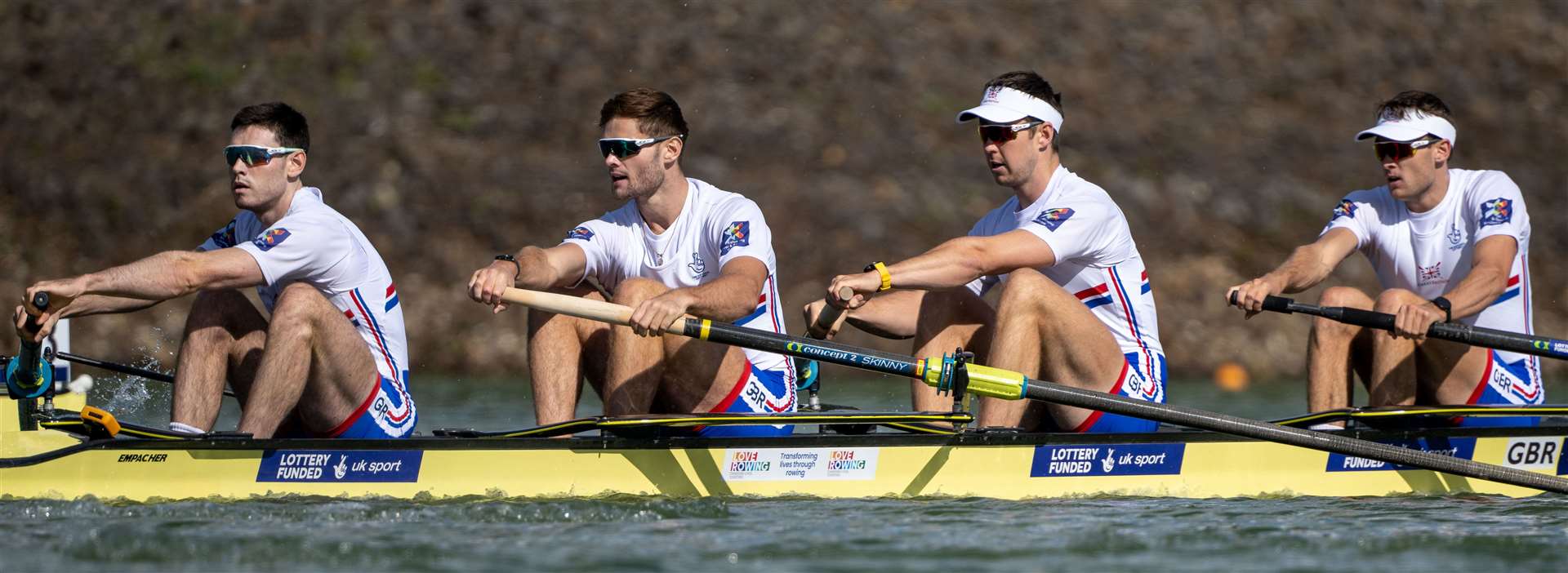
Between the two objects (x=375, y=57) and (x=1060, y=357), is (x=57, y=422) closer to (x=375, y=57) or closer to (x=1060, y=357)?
(x=1060, y=357)

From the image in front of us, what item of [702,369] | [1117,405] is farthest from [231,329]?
[1117,405]

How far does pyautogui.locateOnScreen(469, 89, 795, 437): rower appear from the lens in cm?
685

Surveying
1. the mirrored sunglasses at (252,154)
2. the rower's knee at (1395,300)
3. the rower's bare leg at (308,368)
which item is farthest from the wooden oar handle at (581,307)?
the rower's knee at (1395,300)

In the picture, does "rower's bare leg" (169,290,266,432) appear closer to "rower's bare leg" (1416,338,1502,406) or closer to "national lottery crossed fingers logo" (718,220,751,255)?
"national lottery crossed fingers logo" (718,220,751,255)

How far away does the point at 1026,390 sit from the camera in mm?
6551

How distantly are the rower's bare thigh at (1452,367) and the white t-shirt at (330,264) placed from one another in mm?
4216

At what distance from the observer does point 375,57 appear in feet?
60.5

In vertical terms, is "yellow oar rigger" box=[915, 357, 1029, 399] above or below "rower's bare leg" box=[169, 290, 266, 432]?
above

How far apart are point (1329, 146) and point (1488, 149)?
1.67m

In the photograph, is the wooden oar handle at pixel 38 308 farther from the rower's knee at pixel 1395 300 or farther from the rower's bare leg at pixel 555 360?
the rower's knee at pixel 1395 300

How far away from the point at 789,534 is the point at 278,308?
1.99m


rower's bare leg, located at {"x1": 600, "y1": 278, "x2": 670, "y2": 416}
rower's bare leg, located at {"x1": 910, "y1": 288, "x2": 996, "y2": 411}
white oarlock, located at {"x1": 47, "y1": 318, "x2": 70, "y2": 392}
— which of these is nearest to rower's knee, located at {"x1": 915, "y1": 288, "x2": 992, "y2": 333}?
rower's bare leg, located at {"x1": 910, "y1": 288, "x2": 996, "y2": 411}

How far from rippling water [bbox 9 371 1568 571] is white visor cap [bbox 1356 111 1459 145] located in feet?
5.32

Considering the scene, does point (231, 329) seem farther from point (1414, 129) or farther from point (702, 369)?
point (1414, 129)
